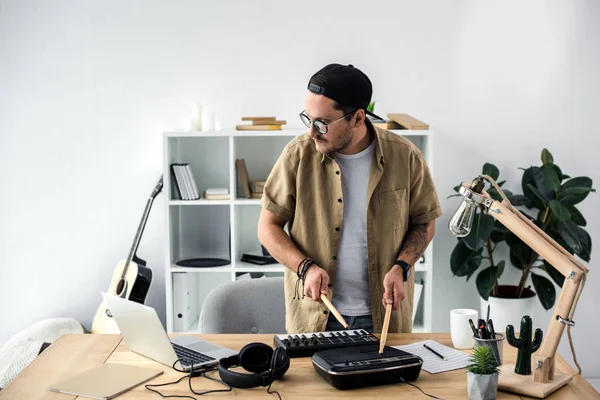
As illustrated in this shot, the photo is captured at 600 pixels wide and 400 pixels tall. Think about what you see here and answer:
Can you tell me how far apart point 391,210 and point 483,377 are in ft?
2.92

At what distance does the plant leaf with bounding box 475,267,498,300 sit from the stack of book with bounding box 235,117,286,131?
58.3 inches

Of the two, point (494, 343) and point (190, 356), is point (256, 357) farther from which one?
point (494, 343)

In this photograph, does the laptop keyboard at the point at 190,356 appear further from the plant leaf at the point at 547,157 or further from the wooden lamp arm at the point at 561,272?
the plant leaf at the point at 547,157

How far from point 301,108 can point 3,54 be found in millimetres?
1915

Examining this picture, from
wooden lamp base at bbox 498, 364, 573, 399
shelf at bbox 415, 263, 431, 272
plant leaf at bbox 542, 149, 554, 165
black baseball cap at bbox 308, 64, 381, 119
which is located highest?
black baseball cap at bbox 308, 64, 381, 119

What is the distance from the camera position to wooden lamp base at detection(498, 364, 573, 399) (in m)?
1.78

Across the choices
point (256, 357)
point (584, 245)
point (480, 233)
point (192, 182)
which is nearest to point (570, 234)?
point (584, 245)

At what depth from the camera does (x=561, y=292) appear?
182 cm

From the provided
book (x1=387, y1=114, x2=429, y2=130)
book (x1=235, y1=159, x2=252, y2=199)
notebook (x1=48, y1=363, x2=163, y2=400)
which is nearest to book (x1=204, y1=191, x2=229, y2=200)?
book (x1=235, y1=159, x2=252, y2=199)

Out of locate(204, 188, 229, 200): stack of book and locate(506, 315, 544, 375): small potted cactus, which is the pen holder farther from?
locate(204, 188, 229, 200): stack of book

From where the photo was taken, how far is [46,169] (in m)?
4.41

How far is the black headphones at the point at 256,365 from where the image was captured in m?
1.84

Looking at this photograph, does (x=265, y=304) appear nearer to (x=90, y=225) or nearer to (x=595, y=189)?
(x=90, y=225)

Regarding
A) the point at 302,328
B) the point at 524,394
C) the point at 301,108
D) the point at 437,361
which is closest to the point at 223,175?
the point at 301,108
